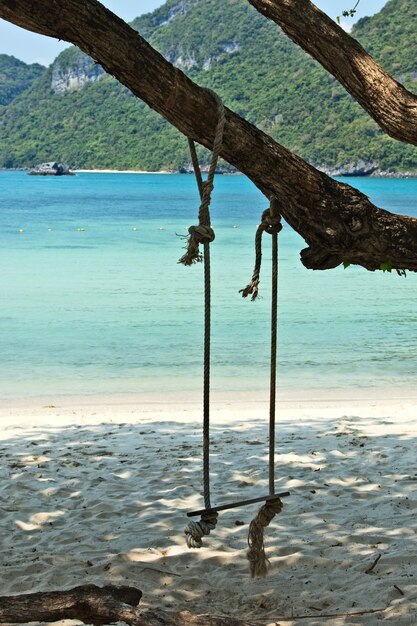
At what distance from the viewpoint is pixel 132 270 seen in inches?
748

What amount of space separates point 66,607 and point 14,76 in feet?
465

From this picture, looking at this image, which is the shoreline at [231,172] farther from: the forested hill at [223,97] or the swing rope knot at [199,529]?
the swing rope knot at [199,529]

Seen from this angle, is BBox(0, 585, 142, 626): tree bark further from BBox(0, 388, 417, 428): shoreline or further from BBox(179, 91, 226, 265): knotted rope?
BBox(0, 388, 417, 428): shoreline

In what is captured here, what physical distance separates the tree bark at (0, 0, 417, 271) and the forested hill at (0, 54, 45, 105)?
127570 millimetres

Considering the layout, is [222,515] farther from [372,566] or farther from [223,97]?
[223,97]

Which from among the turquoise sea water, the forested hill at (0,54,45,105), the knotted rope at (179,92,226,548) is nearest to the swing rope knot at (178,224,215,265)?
the knotted rope at (179,92,226,548)

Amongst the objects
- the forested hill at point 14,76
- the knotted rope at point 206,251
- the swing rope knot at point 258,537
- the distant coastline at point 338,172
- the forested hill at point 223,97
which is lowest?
the swing rope knot at point 258,537

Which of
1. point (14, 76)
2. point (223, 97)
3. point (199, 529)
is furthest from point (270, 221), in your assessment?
point (14, 76)

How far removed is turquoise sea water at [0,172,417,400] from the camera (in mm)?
9312

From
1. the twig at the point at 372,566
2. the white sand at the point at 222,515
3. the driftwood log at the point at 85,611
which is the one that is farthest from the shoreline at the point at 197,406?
the driftwood log at the point at 85,611

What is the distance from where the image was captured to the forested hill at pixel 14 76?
418 feet

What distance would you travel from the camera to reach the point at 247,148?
2502 mm

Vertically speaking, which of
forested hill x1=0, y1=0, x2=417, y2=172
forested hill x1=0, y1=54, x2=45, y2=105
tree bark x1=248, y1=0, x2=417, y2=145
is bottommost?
tree bark x1=248, y1=0, x2=417, y2=145

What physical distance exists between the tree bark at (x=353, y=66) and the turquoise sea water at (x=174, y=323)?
596 cm
